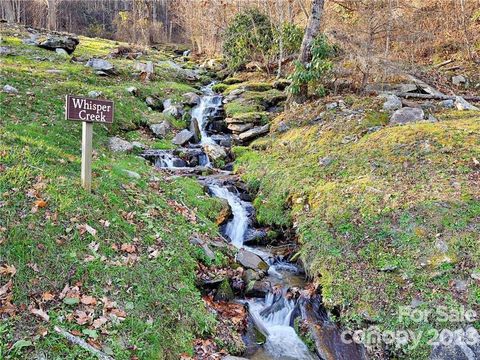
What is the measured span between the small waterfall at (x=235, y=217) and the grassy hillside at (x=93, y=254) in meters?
0.50

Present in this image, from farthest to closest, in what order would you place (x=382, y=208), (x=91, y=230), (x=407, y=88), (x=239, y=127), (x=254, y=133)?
1. (x=239, y=127)
2. (x=254, y=133)
3. (x=407, y=88)
4. (x=382, y=208)
5. (x=91, y=230)

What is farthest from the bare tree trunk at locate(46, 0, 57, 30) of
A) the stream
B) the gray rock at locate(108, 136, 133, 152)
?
the stream

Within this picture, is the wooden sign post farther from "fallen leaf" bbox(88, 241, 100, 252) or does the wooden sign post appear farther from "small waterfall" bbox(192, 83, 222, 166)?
"small waterfall" bbox(192, 83, 222, 166)

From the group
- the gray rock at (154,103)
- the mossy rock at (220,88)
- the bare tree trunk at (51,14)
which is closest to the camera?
the gray rock at (154,103)

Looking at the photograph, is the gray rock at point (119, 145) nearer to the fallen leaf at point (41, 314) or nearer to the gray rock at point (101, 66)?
the fallen leaf at point (41, 314)

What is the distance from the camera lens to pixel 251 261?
257 inches

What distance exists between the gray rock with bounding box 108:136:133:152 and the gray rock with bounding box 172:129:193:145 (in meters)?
1.99

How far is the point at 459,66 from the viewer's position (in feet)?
47.5

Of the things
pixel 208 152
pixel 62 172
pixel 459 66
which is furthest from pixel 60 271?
pixel 459 66

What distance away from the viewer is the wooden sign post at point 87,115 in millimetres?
5230

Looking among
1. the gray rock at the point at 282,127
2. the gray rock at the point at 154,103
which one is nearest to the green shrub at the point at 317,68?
the gray rock at the point at 282,127

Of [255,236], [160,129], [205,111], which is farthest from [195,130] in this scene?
[255,236]

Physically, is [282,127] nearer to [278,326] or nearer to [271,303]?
[271,303]

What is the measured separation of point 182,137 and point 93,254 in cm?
818
